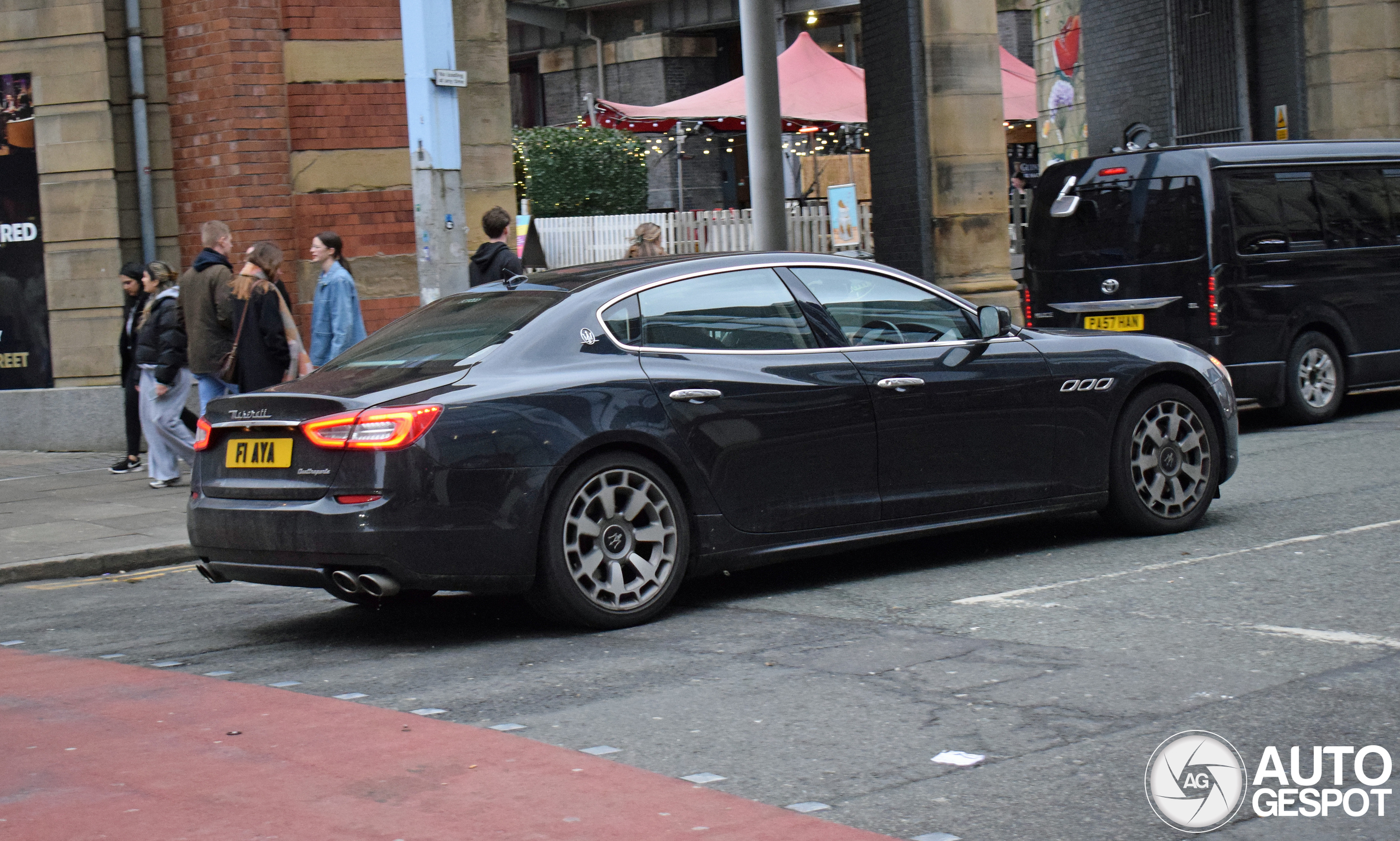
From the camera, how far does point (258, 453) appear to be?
628 centimetres

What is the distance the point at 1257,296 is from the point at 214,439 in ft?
27.7

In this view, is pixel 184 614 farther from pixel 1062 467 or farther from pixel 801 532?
pixel 1062 467

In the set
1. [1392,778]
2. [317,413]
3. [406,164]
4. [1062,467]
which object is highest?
[406,164]

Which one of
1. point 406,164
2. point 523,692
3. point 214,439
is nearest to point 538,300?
point 214,439

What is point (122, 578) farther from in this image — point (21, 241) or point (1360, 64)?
point (1360, 64)

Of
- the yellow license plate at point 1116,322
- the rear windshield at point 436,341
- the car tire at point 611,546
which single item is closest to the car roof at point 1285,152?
the yellow license plate at point 1116,322

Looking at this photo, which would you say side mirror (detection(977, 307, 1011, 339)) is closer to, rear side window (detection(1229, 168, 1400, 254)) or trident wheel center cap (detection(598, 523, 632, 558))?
trident wheel center cap (detection(598, 523, 632, 558))

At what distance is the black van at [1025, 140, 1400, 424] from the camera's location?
1199cm

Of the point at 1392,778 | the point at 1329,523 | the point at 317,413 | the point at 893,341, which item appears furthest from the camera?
the point at 1329,523

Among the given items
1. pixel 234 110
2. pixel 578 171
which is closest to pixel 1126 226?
pixel 234 110

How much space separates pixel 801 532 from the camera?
6781 mm

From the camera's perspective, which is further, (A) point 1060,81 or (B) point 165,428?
(A) point 1060,81

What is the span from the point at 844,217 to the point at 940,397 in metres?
12.4

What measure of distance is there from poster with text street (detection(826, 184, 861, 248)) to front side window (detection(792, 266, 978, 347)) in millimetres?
11600
